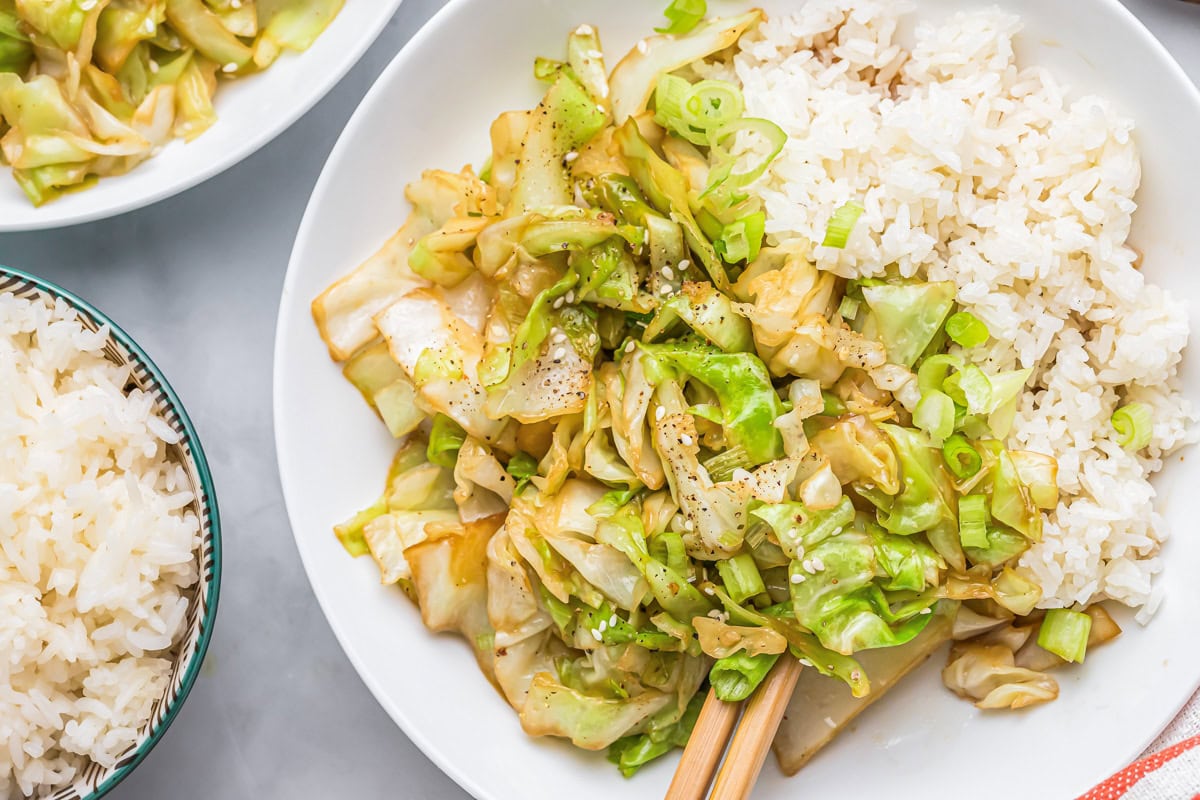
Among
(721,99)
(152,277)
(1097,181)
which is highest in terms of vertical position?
(1097,181)

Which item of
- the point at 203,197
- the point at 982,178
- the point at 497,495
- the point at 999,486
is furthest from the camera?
the point at 203,197

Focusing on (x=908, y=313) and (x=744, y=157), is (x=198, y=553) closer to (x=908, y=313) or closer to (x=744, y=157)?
(x=744, y=157)

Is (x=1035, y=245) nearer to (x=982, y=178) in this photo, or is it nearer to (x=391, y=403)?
(x=982, y=178)

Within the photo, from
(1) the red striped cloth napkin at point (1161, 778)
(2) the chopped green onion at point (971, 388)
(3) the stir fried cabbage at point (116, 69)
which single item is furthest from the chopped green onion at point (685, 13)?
(1) the red striped cloth napkin at point (1161, 778)

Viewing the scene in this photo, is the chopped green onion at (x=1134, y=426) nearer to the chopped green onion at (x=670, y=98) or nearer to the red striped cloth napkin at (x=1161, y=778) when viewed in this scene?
the red striped cloth napkin at (x=1161, y=778)

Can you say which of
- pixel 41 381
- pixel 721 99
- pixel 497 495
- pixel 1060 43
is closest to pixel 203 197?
pixel 41 381

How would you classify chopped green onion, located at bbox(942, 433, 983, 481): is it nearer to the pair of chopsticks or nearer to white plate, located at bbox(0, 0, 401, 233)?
the pair of chopsticks

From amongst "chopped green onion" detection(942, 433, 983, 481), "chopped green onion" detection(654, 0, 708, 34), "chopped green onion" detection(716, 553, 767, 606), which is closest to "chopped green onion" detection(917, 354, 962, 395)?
"chopped green onion" detection(942, 433, 983, 481)
